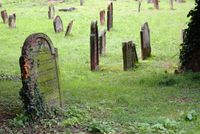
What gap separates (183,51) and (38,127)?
783 cm

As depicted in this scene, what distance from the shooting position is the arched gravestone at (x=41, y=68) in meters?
8.01

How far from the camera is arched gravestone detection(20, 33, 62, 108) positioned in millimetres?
8008

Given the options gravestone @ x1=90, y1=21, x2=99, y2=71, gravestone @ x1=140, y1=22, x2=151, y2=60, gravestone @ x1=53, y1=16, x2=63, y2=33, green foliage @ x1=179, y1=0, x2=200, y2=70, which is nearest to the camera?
green foliage @ x1=179, y1=0, x2=200, y2=70

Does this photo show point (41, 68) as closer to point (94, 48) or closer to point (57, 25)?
point (94, 48)

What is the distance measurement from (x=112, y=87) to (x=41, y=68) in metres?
4.42

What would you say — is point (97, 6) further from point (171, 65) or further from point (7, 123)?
point (7, 123)

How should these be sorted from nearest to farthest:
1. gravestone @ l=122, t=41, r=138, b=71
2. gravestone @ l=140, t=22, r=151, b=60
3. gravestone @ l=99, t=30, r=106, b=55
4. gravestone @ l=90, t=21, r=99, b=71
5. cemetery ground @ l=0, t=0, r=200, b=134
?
cemetery ground @ l=0, t=0, r=200, b=134
gravestone @ l=122, t=41, r=138, b=71
gravestone @ l=90, t=21, r=99, b=71
gravestone @ l=140, t=22, r=151, b=60
gravestone @ l=99, t=30, r=106, b=55

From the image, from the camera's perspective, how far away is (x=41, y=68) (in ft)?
27.6

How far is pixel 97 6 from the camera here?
3591cm

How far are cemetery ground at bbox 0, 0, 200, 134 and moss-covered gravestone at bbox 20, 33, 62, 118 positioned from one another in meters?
0.28

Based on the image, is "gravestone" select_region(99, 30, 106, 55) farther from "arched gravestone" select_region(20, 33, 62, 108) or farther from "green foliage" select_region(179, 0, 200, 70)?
"arched gravestone" select_region(20, 33, 62, 108)

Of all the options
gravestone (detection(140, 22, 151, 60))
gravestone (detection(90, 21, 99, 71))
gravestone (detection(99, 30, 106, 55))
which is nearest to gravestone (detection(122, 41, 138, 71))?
gravestone (detection(90, 21, 99, 71))

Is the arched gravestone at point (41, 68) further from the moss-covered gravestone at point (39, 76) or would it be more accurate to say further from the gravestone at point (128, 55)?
the gravestone at point (128, 55)

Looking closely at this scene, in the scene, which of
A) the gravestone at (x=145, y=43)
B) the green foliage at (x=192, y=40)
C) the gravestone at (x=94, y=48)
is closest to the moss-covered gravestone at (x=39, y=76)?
the green foliage at (x=192, y=40)
